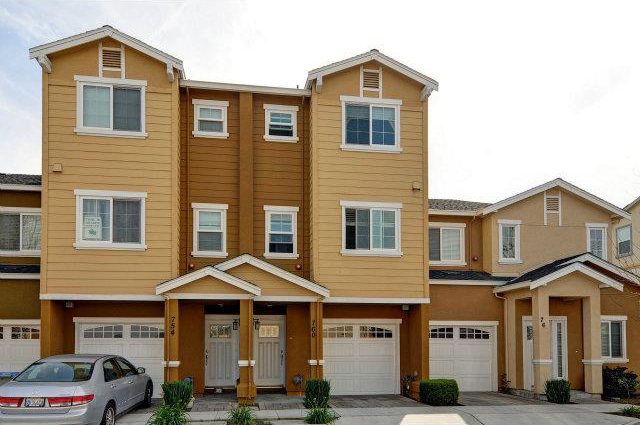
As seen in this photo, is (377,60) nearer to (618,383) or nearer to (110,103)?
(110,103)

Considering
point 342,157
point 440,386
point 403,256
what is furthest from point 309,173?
point 440,386

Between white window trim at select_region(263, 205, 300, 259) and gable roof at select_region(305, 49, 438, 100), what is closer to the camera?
gable roof at select_region(305, 49, 438, 100)

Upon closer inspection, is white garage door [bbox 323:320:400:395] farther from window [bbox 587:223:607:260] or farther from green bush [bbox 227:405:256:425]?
window [bbox 587:223:607:260]

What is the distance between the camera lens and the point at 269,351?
2034 cm

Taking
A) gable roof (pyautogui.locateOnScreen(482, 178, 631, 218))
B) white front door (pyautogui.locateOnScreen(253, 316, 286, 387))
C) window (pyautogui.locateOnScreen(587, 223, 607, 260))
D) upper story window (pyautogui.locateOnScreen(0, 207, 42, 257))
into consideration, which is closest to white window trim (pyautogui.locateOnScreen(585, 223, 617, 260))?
window (pyautogui.locateOnScreen(587, 223, 607, 260))

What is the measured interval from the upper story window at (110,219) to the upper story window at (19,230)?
2.82 meters

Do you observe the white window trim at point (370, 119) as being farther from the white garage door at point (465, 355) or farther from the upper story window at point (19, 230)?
the upper story window at point (19, 230)

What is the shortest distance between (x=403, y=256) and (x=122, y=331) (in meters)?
8.72

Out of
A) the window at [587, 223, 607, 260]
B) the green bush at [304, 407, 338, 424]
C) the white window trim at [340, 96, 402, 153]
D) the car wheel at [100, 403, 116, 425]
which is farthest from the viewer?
the window at [587, 223, 607, 260]

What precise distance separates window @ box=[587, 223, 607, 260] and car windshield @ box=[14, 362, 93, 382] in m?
17.6

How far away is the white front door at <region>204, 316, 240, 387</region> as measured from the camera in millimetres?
20016

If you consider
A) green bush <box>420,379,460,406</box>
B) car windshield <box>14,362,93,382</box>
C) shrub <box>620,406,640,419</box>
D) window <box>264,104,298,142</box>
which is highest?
window <box>264,104,298,142</box>

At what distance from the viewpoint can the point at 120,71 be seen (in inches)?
734

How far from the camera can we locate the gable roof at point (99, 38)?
1798 cm
